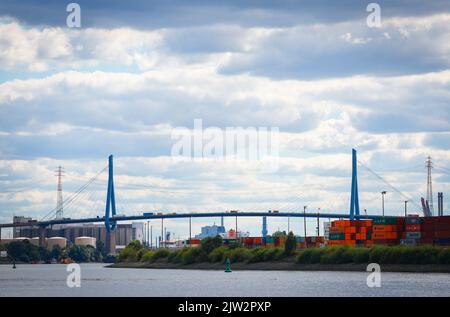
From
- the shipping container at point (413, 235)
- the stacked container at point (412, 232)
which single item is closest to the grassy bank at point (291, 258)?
the stacked container at point (412, 232)

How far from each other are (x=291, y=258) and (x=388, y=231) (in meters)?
14.3

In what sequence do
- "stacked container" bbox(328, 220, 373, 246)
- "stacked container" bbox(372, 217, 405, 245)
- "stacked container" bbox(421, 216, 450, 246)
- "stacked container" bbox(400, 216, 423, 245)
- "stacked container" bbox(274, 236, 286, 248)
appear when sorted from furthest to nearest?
"stacked container" bbox(274, 236, 286, 248), "stacked container" bbox(328, 220, 373, 246), "stacked container" bbox(372, 217, 405, 245), "stacked container" bbox(400, 216, 423, 245), "stacked container" bbox(421, 216, 450, 246)

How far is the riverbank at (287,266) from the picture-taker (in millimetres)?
120938

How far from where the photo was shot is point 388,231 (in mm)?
148000

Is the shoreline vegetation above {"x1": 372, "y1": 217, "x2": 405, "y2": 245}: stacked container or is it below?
below

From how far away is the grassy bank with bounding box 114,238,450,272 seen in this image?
401 ft

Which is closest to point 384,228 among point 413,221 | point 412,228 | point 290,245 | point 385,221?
point 385,221

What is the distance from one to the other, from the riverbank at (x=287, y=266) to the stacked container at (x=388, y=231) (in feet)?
43.4

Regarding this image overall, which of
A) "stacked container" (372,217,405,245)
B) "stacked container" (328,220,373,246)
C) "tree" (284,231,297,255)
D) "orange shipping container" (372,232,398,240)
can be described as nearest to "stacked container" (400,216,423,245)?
"stacked container" (372,217,405,245)

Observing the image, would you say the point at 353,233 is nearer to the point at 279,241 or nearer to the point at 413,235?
the point at 413,235

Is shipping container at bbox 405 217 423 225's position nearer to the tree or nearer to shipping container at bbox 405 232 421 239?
shipping container at bbox 405 232 421 239

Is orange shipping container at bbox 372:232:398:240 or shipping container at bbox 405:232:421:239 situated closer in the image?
shipping container at bbox 405:232:421:239
